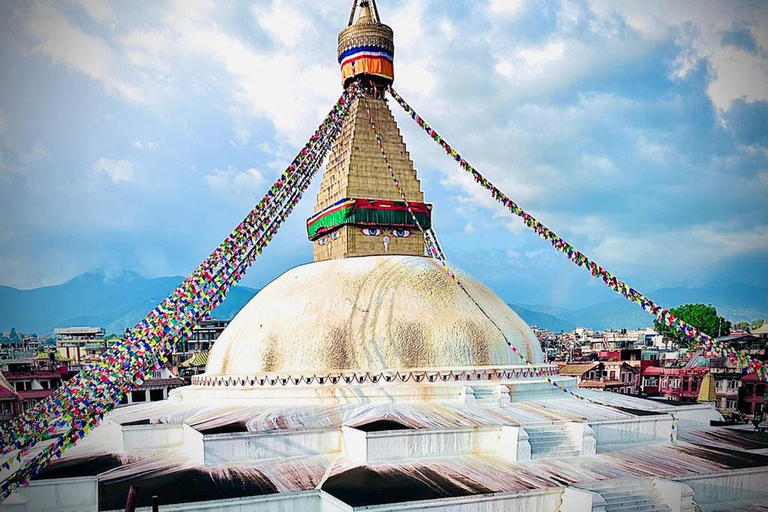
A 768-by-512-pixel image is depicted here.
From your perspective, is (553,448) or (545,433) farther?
(545,433)

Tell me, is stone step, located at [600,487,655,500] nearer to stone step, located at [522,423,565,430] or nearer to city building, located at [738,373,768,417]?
stone step, located at [522,423,565,430]

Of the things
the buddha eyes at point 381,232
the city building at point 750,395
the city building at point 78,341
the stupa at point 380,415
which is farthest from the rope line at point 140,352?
the city building at point 78,341

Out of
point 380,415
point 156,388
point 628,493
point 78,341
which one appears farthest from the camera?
point 78,341

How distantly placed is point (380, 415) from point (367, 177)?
4.92m

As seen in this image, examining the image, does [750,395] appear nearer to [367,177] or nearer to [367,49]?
[367,177]

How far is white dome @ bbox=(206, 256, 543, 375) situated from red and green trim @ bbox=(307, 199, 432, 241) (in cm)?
82

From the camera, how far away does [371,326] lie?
367 inches

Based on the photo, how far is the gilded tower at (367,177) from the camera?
11164mm

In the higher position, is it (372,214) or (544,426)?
(372,214)

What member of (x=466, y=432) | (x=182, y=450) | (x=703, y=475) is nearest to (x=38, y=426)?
(x=182, y=450)

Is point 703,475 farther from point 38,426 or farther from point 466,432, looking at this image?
point 38,426

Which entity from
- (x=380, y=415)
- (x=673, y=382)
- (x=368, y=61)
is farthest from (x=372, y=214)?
(x=673, y=382)

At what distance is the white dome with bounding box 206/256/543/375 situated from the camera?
9.12m

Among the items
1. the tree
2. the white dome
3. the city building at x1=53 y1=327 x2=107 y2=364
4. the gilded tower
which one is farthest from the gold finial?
the city building at x1=53 y1=327 x2=107 y2=364
